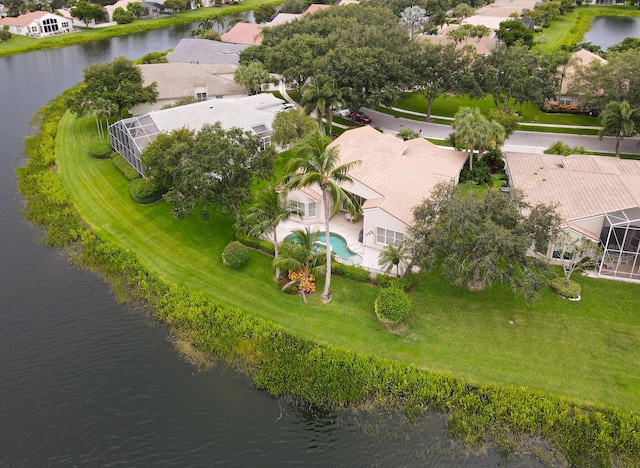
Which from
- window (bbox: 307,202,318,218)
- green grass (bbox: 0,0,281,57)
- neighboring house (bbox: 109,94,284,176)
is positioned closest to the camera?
window (bbox: 307,202,318,218)

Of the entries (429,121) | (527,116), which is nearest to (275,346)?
(429,121)

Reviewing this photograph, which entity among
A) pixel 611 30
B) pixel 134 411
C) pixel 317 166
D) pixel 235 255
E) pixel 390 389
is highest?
pixel 317 166

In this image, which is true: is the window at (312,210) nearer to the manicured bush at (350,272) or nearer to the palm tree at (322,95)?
the manicured bush at (350,272)

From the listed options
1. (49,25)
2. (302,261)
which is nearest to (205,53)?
(302,261)

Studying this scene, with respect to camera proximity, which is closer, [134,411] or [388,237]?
[134,411]

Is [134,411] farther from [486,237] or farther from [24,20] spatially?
[24,20]

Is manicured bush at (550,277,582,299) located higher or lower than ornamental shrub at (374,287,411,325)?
lower

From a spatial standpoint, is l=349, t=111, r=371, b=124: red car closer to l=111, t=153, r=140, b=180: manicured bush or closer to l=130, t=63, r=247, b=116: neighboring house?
l=130, t=63, r=247, b=116: neighboring house

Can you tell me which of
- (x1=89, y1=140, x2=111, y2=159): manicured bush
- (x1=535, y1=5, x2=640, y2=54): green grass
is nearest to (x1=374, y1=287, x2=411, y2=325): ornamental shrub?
(x1=89, y1=140, x2=111, y2=159): manicured bush
